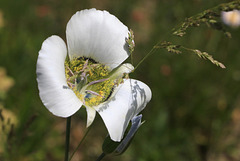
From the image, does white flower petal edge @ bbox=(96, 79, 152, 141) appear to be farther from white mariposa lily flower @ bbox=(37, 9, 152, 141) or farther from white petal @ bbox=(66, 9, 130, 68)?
white petal @ bbox=(66, 9, 130, 68)

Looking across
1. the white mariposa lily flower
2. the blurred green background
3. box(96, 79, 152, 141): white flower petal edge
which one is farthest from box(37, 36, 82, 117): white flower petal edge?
the blurred green background

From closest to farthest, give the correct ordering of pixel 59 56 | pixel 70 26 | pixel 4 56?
pixel 59 56 < pixel 70 26 < pixel 4 56

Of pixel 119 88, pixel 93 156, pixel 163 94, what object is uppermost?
pixel 119 88

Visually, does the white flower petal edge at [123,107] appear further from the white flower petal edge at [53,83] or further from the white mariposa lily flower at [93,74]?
the white flower petal edge at [53,83]

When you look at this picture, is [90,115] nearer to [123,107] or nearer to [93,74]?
[123,107]

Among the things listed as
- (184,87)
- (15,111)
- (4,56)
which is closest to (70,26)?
(15,111)

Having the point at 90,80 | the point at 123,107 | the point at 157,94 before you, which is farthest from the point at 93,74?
the point at 157,94

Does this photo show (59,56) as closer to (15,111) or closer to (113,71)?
(113,71)
